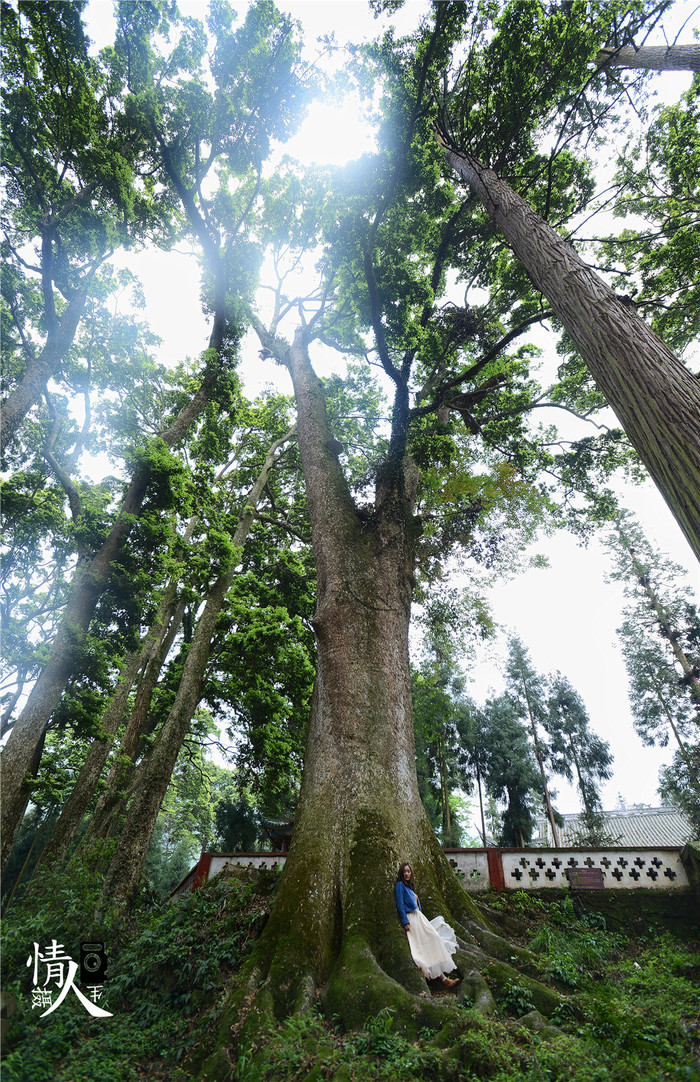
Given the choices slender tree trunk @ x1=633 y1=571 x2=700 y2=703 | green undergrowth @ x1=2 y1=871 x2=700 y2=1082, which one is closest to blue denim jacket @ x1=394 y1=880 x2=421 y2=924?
green undergrowth @ x1=2 y1=871 x2=700 y2=1082

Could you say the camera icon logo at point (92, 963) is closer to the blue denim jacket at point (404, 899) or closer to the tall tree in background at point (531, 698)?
the blue denim jacket at point (404, 899)

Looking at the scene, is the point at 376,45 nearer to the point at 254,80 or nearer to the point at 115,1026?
the point at 254,80

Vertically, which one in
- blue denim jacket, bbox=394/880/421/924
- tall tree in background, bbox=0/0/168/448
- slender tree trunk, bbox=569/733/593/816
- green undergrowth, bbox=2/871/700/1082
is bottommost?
green undergrowth, bbox=2/871/700/1082

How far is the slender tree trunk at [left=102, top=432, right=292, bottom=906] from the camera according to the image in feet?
25.6

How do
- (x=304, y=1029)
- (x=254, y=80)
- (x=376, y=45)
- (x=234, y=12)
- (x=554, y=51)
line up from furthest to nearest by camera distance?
(x=254, y=80) < (x=234, y=12) < (x=376, y=45) < (x=554, y=51) < (x=304, y=1029)

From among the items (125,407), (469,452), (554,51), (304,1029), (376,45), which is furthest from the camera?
(469,452)

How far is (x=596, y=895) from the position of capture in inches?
A: 281

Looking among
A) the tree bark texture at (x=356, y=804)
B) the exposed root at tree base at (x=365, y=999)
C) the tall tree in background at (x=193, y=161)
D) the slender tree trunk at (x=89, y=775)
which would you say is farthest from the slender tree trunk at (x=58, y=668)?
the exposed root at tree base at (x=365, y=999)

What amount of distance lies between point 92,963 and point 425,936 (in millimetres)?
2917

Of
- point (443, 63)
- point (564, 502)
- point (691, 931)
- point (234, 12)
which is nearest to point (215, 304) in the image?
point (234, 12)

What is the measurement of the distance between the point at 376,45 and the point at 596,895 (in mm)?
13825

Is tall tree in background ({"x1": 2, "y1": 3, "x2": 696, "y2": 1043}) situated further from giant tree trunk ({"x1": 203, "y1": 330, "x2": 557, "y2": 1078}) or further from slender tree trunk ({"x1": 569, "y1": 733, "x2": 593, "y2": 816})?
slender tree trunk ({"x1": 569, "y1": 733, "x2": 593, "y2": 816})

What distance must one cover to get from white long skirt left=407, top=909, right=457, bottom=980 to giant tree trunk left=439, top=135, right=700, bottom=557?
3684mm

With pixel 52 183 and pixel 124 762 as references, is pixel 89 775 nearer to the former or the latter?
pixel 124 762
